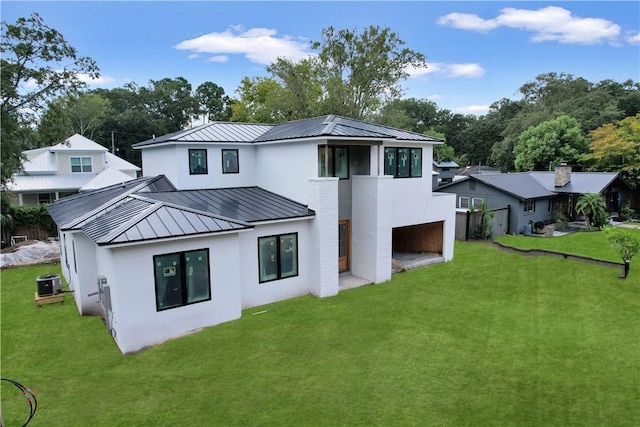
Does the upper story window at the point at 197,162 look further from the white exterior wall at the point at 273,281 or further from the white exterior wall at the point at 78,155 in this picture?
the white exterior wall at the point at 78,155

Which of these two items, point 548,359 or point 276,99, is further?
point 276,99

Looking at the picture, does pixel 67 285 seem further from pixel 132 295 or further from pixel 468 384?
pixel 468 384

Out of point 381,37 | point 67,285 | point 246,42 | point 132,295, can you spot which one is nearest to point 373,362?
point 132,295

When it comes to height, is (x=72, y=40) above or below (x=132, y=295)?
above

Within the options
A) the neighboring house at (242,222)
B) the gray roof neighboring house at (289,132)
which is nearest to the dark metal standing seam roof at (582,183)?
the neighboring house at (242,222)

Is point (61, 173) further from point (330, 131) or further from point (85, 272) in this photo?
point (330, 131)

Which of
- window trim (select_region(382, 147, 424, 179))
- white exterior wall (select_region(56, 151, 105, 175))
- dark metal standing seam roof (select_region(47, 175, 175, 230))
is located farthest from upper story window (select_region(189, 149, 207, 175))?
white exterior wall (select_region(56, 151, 105, 175))
